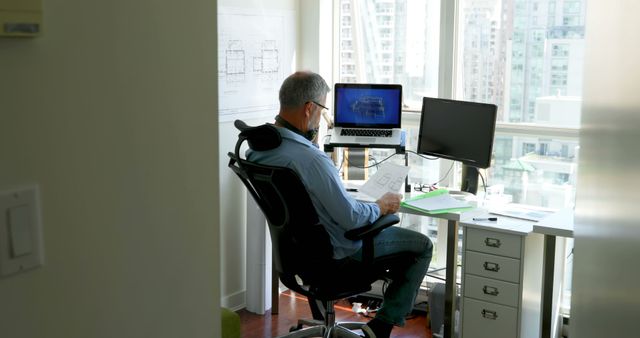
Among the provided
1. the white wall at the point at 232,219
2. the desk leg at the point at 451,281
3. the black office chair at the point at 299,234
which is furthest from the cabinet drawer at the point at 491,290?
the white wall at the point at 232,219

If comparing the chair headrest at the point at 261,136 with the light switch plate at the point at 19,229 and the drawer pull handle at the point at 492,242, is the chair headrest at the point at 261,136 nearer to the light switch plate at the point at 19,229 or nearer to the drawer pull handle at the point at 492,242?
the drawer pull handle at the point at 492,242

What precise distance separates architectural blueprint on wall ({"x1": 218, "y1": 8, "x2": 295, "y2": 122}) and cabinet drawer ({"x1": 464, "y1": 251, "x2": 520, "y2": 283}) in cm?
157

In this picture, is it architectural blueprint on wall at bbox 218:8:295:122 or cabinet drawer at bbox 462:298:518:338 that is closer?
cabinet drawer at bbox 462:298:518:338

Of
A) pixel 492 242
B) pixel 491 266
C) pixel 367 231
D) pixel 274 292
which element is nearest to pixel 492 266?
pixel 491 266

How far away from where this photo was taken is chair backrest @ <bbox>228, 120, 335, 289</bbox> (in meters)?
2.73

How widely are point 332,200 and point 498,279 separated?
959mm

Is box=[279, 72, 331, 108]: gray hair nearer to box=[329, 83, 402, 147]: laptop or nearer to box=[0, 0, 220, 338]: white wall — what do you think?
box=[329, 83, 402, 147]: laptop

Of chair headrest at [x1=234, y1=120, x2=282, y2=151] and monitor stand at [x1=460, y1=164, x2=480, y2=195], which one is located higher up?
chair headrest at [x1=234, y1=120, x2=282, y2=151]

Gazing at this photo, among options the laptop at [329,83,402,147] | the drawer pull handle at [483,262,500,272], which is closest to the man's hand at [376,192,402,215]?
the drawer pull handle at [483,262,500,272]

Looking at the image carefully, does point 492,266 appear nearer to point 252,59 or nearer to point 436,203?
point 436,203

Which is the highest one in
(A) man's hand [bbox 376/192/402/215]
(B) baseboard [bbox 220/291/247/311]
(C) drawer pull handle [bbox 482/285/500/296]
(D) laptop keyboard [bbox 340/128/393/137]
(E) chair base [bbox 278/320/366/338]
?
(D) laptop keyboard [bbox 340/128/393/137]

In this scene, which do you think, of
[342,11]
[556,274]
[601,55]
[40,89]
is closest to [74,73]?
[40,89]

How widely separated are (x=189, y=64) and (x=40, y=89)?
30 centimetres

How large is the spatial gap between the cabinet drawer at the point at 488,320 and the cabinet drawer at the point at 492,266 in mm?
145
